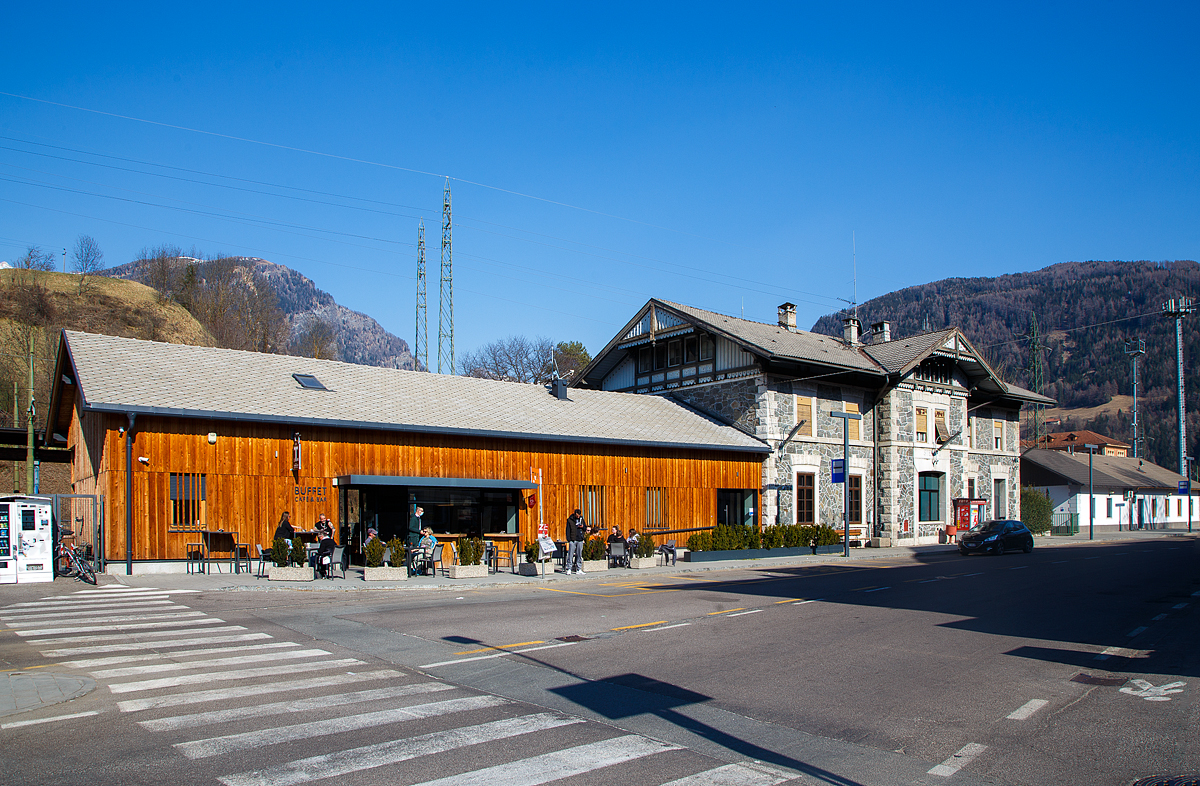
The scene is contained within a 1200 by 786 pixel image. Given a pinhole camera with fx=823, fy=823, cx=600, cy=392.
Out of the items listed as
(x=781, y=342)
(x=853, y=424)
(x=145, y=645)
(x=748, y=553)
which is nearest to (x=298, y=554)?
(x=145, y=645)

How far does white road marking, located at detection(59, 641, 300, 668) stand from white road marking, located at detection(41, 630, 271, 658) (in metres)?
0.23

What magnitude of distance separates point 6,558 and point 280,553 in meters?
5.79

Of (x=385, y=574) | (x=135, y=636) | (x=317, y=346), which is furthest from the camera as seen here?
(x=317, y=346)

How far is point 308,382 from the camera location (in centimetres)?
2556

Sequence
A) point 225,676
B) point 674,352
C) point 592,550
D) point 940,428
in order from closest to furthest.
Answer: point 225,676
point 592,550
point 674,352
point 940,428

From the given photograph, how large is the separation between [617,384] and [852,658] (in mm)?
31443

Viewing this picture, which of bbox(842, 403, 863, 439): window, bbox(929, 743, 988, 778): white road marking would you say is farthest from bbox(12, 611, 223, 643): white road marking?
bbox(842, 403, 863, 439): window

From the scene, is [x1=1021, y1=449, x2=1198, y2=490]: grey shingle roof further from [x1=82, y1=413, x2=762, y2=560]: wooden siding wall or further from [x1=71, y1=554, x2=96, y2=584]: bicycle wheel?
[x1=71, y1=554, x2=96, y2=584]: bicycle wheel

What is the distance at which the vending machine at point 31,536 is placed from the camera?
18.2 meters

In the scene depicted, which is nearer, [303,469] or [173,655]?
[173,655]

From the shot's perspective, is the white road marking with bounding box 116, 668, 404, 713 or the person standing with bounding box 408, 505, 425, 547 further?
the person standing with bounding box 408, 505, 425, 547

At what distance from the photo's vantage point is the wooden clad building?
20.5 meters

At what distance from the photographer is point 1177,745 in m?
6.78

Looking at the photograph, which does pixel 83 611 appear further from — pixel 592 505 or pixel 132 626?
pixel 592 505
